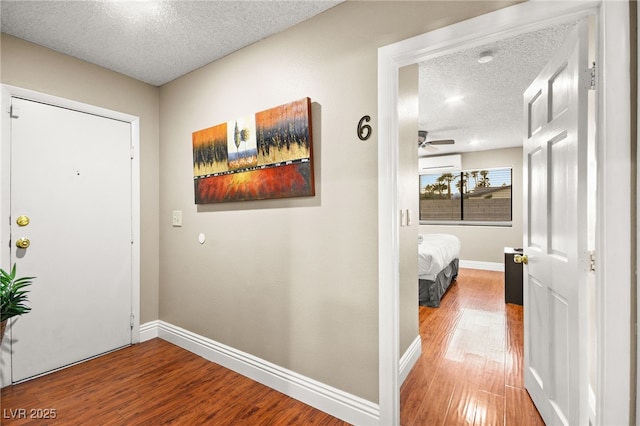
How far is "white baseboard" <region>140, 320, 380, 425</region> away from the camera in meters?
1.74

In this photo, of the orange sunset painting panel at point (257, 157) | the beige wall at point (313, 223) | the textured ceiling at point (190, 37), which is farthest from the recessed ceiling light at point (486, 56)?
the orange sunset painting panel at point (257, 157)

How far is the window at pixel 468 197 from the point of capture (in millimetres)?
6254

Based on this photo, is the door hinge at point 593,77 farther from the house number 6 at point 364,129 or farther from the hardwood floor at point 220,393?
the hardwood floor at point 220,393

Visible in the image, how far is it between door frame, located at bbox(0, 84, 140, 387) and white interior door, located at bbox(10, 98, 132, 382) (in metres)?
0.03

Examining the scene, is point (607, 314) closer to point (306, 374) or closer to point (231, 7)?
point (306, 374)

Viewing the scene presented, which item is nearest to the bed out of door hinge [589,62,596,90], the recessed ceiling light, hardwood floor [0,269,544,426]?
hardwood floor [0,269,544,426]

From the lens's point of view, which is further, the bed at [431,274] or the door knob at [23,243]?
the bed at [431,274]

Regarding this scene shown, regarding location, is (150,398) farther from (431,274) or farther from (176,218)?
(431,274)

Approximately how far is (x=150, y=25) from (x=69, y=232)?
A: 1736 millimetres

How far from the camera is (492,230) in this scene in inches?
246

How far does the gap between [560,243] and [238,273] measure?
2080 mm

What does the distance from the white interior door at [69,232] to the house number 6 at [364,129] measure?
230 centimetres

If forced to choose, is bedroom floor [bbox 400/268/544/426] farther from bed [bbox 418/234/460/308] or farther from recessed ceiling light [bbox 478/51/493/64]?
recessed ceiling light [bbox 478/51/493/64]

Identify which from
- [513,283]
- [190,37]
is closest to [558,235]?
[190,37]
